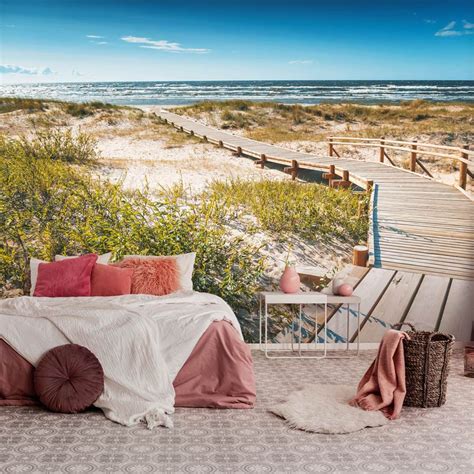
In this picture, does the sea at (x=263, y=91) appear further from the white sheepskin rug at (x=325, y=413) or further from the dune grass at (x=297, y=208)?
the white sheepskin rug at (x=325, y=413)

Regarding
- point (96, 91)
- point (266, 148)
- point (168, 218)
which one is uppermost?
point (96, 91)

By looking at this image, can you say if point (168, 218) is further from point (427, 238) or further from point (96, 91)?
point (427, 238)

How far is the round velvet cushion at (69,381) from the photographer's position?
166 inches

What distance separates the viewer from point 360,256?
6.29 meters

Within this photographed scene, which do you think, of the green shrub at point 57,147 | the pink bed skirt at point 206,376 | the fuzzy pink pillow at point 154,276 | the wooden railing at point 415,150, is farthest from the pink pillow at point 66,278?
the wooden railing at point 415,150

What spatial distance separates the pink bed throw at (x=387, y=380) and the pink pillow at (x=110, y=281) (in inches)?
70.0

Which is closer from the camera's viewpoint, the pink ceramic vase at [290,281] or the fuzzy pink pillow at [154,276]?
the fuzzy pink pillow at [154,276]

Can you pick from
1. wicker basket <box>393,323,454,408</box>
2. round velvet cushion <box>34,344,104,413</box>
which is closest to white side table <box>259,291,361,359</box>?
wicker basket <box>393,323,454,408</box>

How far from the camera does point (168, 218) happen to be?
6.26 metres

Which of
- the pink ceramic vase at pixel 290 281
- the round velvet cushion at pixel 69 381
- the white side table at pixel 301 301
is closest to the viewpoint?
the round velvet cushion at pixel 69 381

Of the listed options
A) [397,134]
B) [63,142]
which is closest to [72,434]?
[63,142]

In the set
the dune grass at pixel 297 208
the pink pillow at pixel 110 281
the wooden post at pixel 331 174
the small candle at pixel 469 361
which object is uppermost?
the wooden post at pixel 331 174

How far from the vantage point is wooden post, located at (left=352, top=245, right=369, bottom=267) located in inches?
247

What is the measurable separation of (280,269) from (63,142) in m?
2.12
